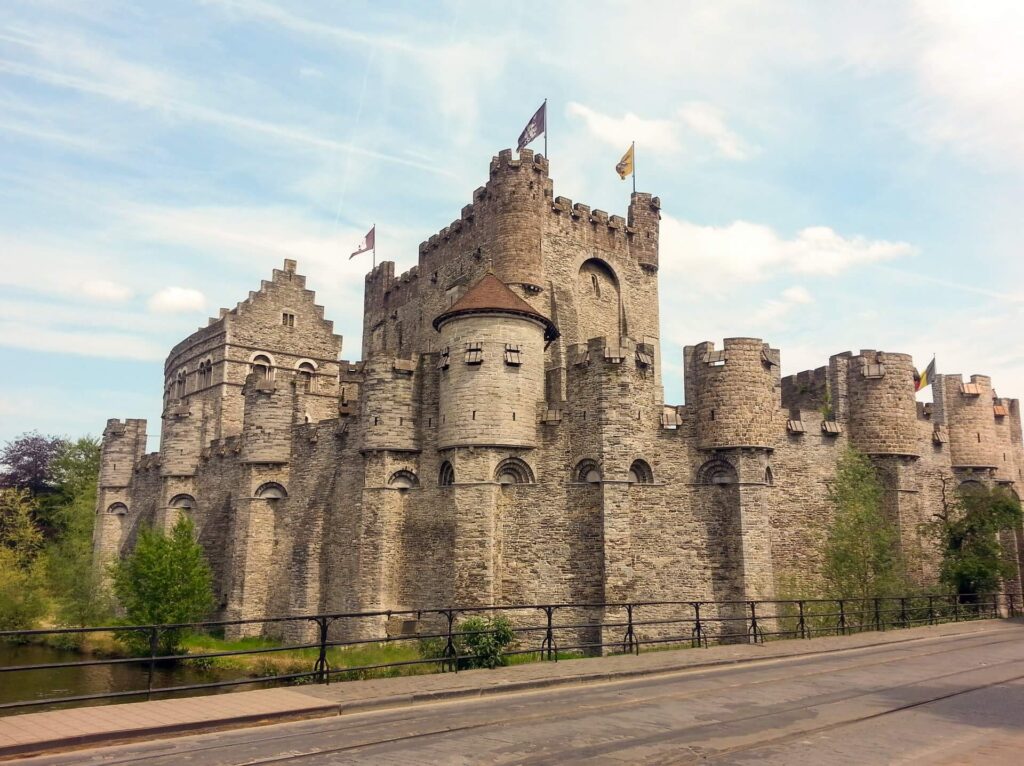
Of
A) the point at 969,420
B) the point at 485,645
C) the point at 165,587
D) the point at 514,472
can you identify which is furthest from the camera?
the point at 969,420

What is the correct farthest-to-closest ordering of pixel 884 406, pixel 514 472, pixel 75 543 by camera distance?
pixel 75 543, pixel 884 406, pixel 514 472

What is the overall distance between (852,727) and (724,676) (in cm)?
449

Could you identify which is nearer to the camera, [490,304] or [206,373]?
[490,304]

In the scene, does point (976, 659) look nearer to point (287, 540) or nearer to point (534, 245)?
point (534, 245)

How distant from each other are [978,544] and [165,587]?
2793 cm

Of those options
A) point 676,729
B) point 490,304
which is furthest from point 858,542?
point 676,729

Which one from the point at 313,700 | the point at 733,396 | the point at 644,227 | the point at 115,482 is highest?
the point at 644,227

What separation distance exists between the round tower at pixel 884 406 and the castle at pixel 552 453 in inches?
2.8

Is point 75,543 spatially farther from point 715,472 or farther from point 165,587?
point 715,472

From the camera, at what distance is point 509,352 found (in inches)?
1001

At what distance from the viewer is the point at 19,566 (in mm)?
41281

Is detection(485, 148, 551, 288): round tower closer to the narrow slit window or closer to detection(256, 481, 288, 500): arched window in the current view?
the narrow slit window

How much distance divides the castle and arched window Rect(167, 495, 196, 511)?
568 mm

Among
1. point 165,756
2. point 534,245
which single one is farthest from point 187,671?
point 165,756
